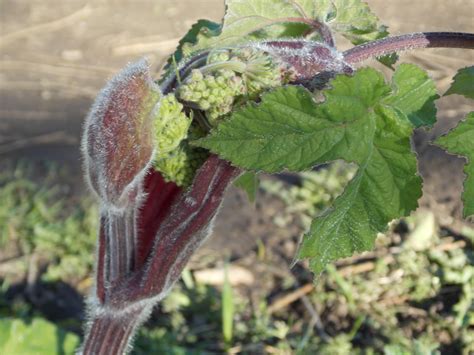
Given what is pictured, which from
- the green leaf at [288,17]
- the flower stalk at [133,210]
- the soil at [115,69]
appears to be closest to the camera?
the flower stalk at [133,210]

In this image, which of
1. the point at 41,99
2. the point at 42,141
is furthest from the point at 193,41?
the point at 41,99

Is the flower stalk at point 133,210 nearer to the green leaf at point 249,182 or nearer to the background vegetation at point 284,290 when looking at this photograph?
the green leaf at point 249,182

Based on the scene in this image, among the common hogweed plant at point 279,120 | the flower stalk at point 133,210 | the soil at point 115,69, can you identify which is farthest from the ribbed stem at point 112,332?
the soil at point 115,69

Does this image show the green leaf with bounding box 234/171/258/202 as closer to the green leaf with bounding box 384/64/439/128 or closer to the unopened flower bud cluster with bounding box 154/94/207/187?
the unopened flower bud cluster with bounding box 154/94/207/187

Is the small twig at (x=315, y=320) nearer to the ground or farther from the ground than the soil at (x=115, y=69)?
nearer to the ground

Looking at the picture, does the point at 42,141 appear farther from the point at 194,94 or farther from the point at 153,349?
the point at 194,94
